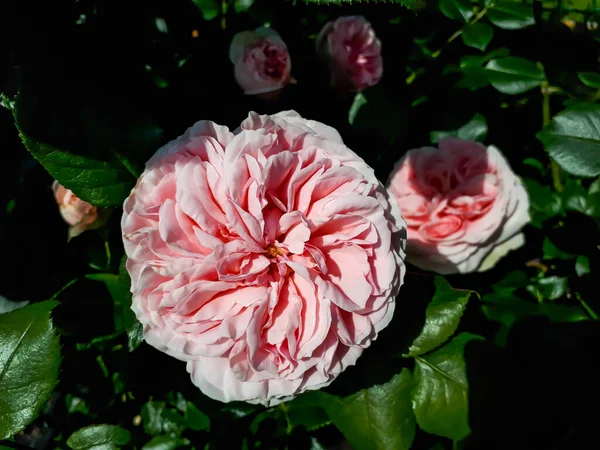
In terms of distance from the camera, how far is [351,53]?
0.96 meters

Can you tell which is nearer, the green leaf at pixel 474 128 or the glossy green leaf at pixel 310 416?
the glossy green leaf at pixel 310 416

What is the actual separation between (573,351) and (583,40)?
62 centimetres

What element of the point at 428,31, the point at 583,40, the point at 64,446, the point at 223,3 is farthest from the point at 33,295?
the point at 583,40

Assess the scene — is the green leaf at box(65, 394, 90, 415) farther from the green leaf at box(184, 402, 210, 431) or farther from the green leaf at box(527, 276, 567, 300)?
the green leaf at box(527, 276, 567, 300)

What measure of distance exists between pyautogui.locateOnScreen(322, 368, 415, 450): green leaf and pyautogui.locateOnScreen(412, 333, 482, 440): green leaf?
28 mm

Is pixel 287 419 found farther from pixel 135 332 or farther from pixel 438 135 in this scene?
pixel 438 135

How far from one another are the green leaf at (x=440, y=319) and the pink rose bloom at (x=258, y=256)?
159 mm

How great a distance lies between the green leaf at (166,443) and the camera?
88cm

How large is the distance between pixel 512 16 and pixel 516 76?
0.36 feet

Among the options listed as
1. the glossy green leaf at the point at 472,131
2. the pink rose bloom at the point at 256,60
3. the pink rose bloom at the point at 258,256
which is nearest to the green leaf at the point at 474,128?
the glossy green leaf at the point at 472,131

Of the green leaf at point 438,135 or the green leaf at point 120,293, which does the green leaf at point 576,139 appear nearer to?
the green leaf at point 438,135

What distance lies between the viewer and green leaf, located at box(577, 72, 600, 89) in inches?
35.9

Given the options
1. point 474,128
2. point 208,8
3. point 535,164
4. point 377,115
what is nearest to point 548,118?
point 535,164

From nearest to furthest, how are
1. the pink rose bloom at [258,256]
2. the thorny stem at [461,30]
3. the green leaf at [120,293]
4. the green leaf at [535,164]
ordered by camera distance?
the pink rose bloom at [258,256] → the green leaf at [120,293] → the thorny stem at [461,30] → the green leaf at [535,164]
